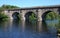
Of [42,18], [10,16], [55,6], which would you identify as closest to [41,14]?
[42,18]

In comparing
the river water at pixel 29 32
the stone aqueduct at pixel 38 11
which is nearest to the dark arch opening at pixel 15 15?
the stone aqueduct at pixel 38 11

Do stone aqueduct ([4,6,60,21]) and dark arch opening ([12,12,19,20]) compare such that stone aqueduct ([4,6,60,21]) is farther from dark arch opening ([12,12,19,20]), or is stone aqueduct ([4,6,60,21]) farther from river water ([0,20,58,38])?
river water ([0,20,58,38])

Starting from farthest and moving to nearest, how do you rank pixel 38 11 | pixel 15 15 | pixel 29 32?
pixel 15 15, pixel 38 11, pixel 29 32

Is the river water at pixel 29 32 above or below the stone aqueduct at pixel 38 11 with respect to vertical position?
below

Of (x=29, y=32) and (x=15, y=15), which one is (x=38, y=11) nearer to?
(x=15, y=15)

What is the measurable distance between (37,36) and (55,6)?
100 feet

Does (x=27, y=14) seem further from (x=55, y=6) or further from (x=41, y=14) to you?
(x=55, y=6)

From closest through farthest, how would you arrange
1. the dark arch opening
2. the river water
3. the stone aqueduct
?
the river water
the stone aqueduct
the dark arch opening

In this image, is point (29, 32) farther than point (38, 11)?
No

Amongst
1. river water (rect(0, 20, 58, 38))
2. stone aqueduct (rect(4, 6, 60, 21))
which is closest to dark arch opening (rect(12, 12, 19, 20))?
stone aqueduct (rect(4, 6, 60, 21))

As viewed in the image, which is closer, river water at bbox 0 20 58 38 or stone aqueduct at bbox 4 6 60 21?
river water at bbox 0 20 58 38

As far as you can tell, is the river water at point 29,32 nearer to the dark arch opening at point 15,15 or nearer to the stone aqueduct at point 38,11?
the stone aqueduct at point 38,11

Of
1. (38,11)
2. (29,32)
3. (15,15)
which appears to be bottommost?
(29,32)

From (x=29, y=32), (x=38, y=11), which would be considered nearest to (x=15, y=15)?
(x=38, y=11)
